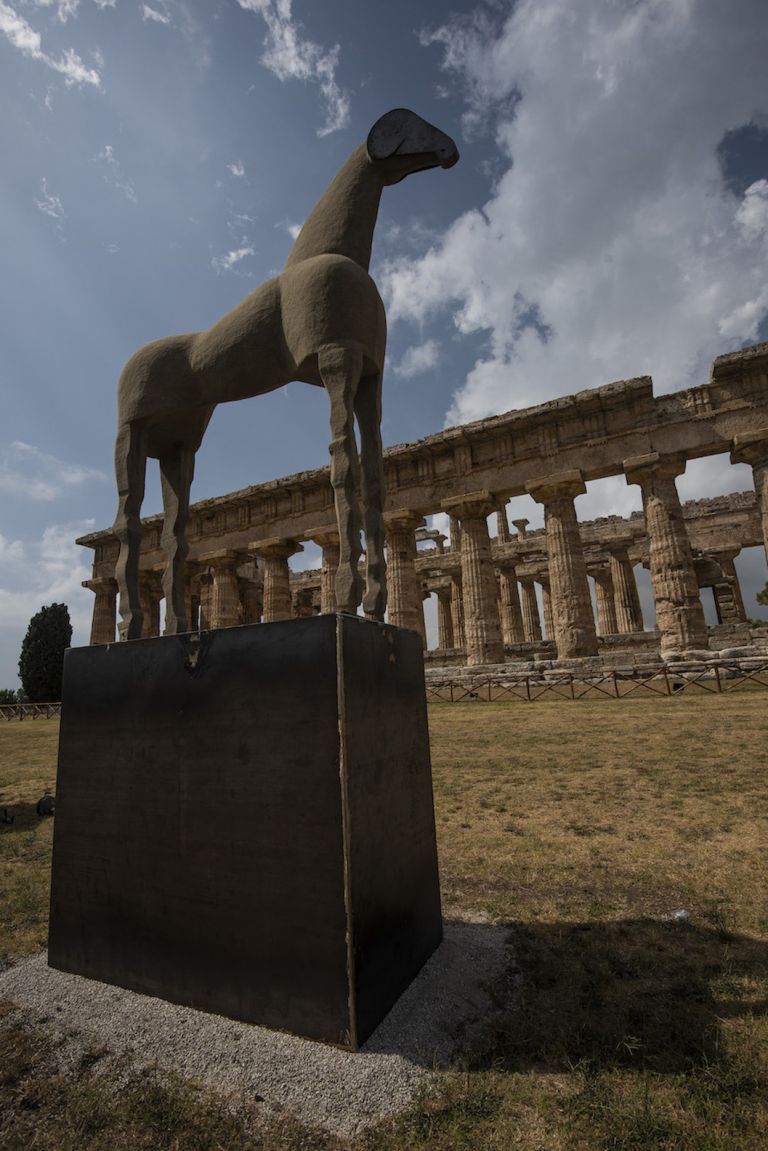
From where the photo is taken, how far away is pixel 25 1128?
2.10m

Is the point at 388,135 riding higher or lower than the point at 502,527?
lower

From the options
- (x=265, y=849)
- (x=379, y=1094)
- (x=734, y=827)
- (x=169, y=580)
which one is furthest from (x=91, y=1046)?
(x=734, y=827)

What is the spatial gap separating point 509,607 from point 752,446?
20679 millimetres

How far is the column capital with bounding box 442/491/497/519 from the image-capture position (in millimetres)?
24266

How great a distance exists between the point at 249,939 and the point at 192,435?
3882mm

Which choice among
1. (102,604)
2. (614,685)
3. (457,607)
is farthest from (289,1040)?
(457,607)

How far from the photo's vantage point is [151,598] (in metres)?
37.7

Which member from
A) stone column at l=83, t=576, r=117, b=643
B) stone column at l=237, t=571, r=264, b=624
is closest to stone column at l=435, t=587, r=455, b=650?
stone column at l=237, t=571, r=264, b=624

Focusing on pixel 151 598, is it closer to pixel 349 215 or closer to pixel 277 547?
pixel 277 547

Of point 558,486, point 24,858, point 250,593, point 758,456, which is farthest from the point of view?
point 250,593

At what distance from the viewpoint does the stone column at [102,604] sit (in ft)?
110

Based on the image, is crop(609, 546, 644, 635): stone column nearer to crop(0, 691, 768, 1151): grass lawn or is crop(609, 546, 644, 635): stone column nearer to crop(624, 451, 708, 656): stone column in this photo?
crop(624, 451, 708, 656): stone column

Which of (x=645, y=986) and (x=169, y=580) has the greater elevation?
(x=169, y=580)

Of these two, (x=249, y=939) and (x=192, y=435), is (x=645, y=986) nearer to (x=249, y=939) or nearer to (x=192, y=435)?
(x=249, y=939)
